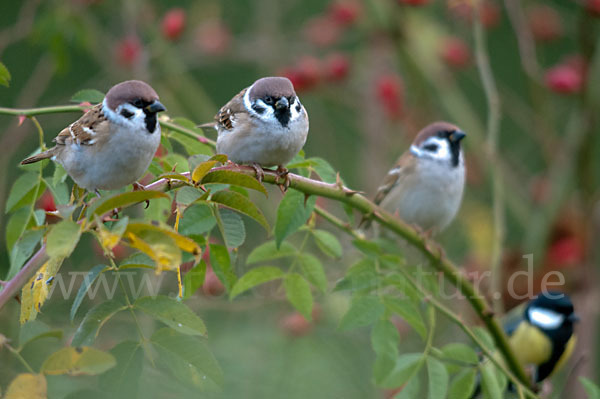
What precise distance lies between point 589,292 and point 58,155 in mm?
2769

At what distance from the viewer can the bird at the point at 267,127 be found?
87.7 inches

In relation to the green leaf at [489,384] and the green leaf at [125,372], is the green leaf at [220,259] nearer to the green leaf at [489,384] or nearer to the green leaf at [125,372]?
the green leaf at [125,372]

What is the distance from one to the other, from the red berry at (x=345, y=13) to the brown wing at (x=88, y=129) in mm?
2301

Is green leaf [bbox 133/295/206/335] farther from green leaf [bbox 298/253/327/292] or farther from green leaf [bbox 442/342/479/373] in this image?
green leaf [bbox 442/342/479/373]

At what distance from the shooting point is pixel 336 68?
401 centimetres

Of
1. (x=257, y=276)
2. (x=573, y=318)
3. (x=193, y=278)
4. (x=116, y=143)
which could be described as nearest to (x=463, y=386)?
(x=257, y=276)

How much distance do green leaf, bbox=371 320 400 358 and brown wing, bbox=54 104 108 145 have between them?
2.95 ft

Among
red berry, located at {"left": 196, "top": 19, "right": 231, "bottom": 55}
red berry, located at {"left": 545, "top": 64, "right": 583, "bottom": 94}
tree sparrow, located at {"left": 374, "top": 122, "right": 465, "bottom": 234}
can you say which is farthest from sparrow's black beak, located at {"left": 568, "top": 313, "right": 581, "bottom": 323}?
red berry, located at {"left": 196, "top": 19, "right": 231, "bottom": 55}

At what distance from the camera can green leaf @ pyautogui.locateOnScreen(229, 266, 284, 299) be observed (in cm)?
182

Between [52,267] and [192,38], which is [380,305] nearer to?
[52,267]

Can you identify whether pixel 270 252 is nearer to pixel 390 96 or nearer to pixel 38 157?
pixel 38 157

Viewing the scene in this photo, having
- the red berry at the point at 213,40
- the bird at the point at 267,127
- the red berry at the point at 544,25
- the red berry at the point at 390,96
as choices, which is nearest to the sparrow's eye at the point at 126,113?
the bird at the point at 267,127

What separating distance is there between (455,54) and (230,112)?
6.36ft

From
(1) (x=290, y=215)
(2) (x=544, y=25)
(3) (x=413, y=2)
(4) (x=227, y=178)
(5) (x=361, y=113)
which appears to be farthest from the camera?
(5) (x=361, y=113)
